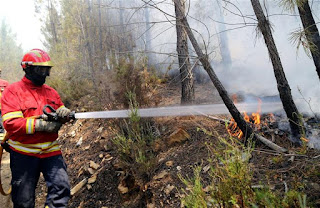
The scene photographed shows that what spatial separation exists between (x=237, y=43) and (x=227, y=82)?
10.1 feet

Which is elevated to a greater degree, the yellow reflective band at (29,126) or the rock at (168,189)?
the yellow reflective band at (29,126)

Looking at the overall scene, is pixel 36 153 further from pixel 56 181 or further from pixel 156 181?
pixel 156 181

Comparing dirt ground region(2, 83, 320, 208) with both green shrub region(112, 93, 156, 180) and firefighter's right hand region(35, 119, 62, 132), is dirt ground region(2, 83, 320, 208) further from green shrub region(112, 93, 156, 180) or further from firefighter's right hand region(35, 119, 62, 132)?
firefighter's right hand region(35, 119, 62, 132)

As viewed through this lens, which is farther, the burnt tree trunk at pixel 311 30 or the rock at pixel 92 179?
the rock at pixel 92 179

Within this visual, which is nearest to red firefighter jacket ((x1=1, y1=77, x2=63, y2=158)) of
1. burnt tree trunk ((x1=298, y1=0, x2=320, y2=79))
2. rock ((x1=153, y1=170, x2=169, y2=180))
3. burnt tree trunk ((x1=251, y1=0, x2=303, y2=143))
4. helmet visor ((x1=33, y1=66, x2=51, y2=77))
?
helmet visor ((x1=33, y1=66, x2=51, y2=77))

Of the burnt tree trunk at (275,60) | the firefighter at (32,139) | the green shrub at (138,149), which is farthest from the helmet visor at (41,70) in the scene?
the burnt tree trunk at (275,60)

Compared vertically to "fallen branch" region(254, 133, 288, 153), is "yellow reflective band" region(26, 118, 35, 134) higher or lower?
higher

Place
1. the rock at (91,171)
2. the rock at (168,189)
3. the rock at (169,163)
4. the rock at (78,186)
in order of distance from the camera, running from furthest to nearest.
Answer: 1. the rock at (91,171)
2. the rock at (78,186)
3. the rock at (169,163)
4. the rock at (168,189)

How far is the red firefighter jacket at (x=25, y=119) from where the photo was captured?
2730 millimetres

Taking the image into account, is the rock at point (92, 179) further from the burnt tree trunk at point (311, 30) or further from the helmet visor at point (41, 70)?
the burnt tree trunk at point (311, 30)

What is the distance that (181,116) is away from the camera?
16.2 feet

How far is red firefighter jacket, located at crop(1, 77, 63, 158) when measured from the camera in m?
2.73

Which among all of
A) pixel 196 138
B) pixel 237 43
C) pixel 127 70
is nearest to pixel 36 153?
pixel 196 138

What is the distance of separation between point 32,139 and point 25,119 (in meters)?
0.27
